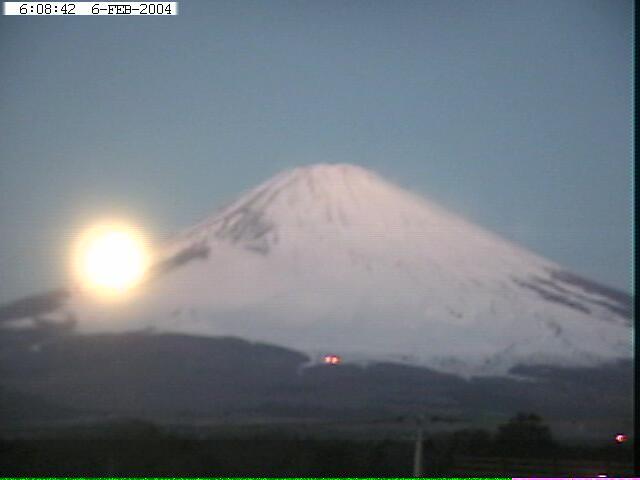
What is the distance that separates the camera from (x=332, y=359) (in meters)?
6.45

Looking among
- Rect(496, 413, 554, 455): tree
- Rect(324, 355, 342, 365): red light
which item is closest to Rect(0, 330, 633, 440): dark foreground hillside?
Rect(324, 355, 342, 365): red light

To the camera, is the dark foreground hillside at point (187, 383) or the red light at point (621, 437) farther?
the red light at point (621, 437)

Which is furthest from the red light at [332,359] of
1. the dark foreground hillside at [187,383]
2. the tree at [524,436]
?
the tree at [524,436]

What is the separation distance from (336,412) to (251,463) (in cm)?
45

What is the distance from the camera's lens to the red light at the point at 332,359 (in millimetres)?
6453

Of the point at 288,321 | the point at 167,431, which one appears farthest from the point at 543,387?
the point at 167,431

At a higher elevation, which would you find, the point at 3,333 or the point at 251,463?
the point at 3,333

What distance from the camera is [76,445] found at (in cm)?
643

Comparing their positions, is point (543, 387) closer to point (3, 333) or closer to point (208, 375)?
point (208, 375)

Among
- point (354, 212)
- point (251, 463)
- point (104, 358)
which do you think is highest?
point (354, 212)

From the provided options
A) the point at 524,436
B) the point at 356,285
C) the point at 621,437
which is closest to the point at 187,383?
the point at 356,285

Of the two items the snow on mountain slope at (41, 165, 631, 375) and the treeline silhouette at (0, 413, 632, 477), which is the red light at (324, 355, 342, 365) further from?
the treeline silhouette at (0, 413, 632, 477)

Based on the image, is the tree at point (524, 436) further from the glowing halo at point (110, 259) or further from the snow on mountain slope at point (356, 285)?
the glowing halo at point (110, 259)

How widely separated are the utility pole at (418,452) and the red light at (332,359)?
1.47 ft
